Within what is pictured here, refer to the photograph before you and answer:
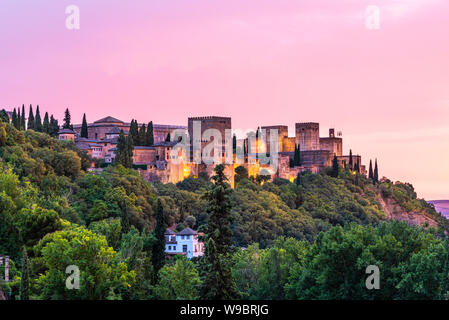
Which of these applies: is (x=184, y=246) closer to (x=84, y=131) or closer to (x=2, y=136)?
(x=2, y=136)

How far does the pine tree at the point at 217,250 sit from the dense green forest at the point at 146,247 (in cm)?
6

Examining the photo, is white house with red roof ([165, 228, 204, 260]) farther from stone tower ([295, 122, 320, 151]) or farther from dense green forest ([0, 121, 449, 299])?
stone tower ([295, 122, 320, 151])

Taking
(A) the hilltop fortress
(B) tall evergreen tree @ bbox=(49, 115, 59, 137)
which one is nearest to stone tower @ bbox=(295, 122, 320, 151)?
(A) the hilltop fortress

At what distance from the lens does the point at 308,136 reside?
118 m

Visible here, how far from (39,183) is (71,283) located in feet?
107

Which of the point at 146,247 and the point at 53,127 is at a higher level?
the point at 53,127

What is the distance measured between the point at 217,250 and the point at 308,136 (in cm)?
9073

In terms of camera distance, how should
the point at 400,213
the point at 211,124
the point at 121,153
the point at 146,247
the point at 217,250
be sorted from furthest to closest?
the point at 400,213
the point at 211,124
the point at 121,153
the point at 146,247
the point at 217,250

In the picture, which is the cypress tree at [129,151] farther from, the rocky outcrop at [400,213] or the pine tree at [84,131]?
the rocky outcrop at [400,213]
